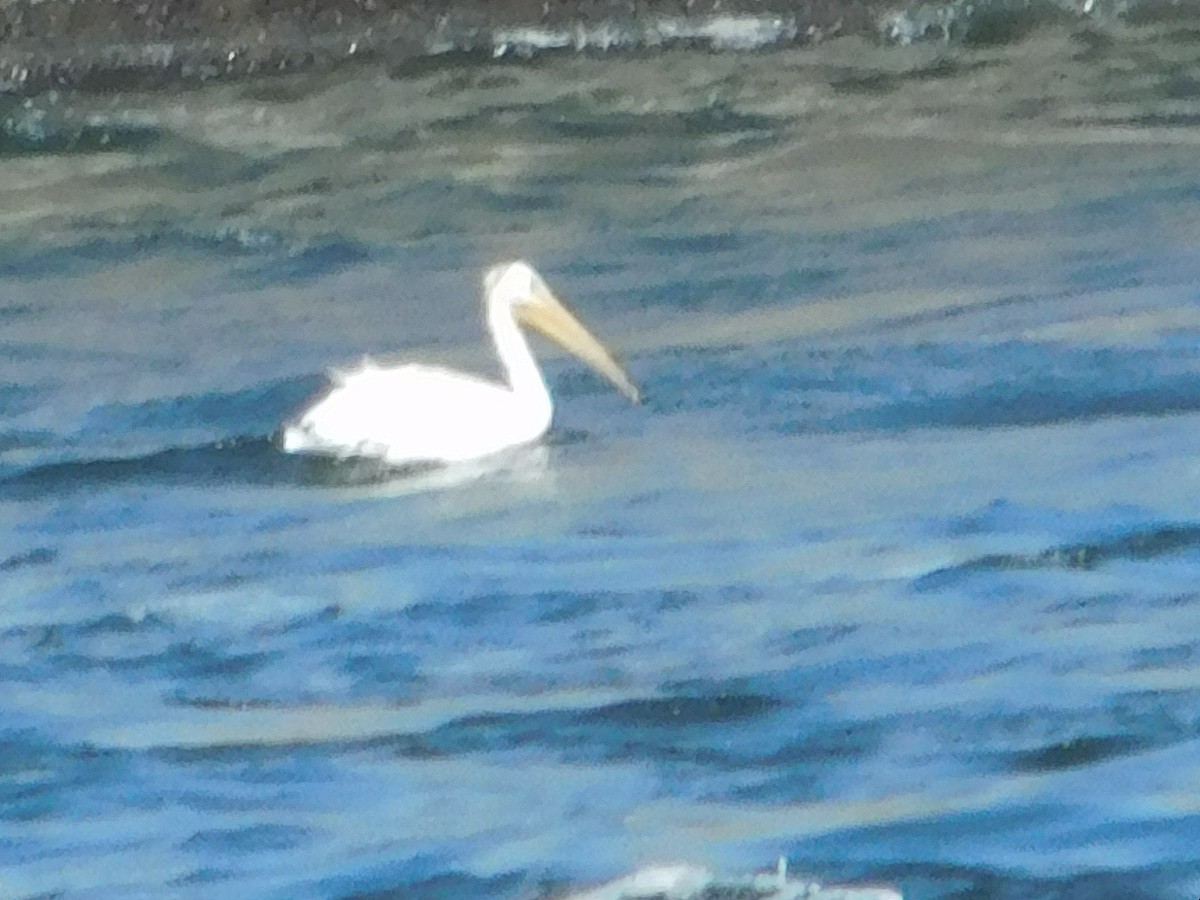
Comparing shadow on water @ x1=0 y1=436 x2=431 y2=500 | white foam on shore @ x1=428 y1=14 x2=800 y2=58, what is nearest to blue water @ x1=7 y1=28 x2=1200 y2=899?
shadow on water @ x1=0 y1=436 x2=431 y2=500

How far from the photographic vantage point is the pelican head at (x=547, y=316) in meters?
4.18

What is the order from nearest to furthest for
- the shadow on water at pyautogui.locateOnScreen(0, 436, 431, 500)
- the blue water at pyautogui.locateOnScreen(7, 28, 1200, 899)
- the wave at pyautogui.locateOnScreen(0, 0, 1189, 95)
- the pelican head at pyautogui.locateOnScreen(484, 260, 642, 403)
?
the blue water at pyautogui.locateOnScreen(7, 28, 1200, 899) < the shadow on water at pyautogui.locateOnScreen(0, 436, 431, 500) < the pelican head at pyautogui.locateOnScreen(484, 260, 642, 403) < the wave at pyautogui.locateOnScreen(0, 0, 1189, 95)

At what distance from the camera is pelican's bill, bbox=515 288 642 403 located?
13.7ft

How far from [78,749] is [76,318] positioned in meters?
1.43

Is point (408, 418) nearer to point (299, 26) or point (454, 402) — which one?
point (454, 402)

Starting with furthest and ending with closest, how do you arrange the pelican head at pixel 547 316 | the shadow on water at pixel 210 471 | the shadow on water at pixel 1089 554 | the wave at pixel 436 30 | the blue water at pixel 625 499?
the wave at pixel 436 30 < the pelican head at pixel 547 316 < the shadow on water at pixel 210 471 < the shadow on water at pixel 1089 554 < the blue water at pixel 625 499

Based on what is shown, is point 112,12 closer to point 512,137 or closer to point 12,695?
point 512,137

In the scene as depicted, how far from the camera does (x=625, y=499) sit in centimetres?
377

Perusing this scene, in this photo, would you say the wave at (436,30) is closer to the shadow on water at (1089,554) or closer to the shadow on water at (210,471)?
the shadow on water at (210,471)

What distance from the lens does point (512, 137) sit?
5.10 metres

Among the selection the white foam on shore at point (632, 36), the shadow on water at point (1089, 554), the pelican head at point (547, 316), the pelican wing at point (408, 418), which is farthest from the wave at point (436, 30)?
the shadow on water at point (1089, 554)

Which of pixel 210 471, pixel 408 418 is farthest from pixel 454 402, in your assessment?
pixel 210 471

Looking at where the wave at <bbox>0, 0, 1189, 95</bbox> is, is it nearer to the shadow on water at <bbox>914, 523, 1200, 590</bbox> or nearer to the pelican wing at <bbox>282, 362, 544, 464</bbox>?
the pelican wing at <bbox>282, 362, 544, 464</bbox>

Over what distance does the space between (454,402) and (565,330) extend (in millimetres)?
213
